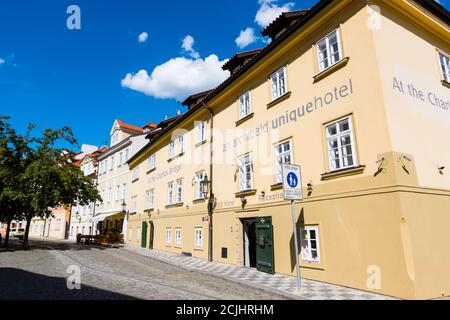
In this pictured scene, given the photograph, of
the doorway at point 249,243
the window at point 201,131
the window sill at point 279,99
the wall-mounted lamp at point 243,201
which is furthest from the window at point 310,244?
the window at point 201,131

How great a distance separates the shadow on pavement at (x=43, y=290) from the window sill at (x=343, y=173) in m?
6.69

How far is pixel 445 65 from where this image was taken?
11250 millimetres

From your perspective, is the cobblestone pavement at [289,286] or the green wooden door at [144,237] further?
the green wooden door at [144,237]

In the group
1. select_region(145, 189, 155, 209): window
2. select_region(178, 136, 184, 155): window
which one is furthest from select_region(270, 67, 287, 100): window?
select_region(145, 189, 155, 209): window

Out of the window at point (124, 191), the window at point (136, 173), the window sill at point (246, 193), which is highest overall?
the window at point (136, 173)

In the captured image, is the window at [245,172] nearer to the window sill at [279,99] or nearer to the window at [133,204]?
the window sill at [279,99]

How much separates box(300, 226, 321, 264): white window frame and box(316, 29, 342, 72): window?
5.60 meters

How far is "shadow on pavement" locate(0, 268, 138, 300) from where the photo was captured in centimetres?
753

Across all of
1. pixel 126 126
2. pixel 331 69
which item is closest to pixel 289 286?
pixel 331 69

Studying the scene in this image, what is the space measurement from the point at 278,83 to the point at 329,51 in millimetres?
2719

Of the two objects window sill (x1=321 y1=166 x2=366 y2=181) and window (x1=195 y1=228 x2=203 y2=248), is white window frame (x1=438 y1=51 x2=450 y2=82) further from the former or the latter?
window (x1=195 y1=228 x2=203 y2=248)

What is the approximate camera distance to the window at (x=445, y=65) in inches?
436

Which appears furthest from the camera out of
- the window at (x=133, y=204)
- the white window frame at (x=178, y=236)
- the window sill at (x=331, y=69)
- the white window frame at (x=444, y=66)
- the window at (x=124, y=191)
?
the window at (x=124, y=191)
